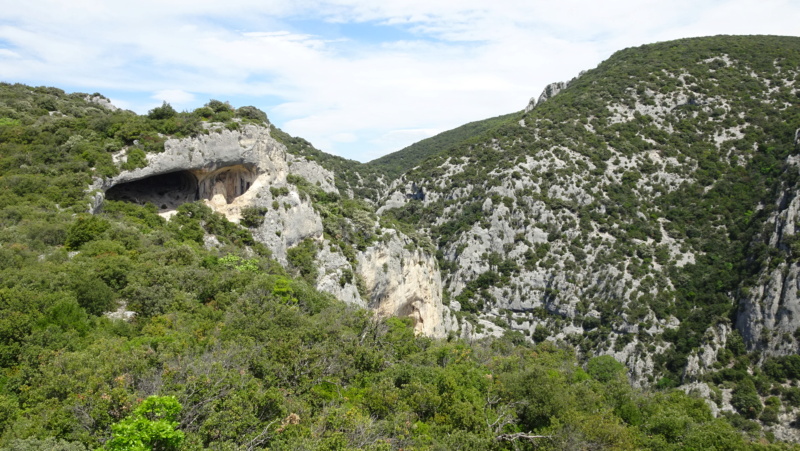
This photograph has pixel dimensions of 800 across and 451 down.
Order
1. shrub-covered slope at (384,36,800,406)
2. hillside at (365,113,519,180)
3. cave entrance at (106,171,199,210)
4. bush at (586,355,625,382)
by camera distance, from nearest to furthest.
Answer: cave entrance at (106,171,199,210), bush at (586,355,625,382), shrub-covered slope at (384,36,800,406), hillside at (365,113,519,180)

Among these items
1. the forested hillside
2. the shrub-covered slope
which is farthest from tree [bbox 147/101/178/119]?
the shrub-covered slope

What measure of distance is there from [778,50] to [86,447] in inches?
3906

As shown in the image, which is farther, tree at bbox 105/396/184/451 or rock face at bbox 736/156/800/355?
rock face at bbox 736/156/800/355

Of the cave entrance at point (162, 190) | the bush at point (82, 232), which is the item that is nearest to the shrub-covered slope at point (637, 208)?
the cave entrance at point (162, 190)

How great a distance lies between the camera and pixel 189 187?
3027cm

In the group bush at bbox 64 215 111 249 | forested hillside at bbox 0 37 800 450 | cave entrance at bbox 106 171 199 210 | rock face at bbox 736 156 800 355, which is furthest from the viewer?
rock face at bbox 736 156 800 355

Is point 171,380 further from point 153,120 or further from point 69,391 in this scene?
point 153,120

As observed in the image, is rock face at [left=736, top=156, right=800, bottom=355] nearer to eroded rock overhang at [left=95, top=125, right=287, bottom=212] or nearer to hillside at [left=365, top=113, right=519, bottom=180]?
eroded rock overhang at [left=95, top=125, right=287, bottom=212]

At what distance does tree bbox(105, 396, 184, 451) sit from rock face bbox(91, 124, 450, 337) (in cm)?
1913

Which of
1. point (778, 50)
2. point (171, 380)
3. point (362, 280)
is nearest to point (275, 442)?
point (171, 380)

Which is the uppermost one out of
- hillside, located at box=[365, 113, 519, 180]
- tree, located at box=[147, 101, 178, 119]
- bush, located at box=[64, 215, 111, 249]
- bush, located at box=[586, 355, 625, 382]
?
hillside, located at box=[365, 113, 519, 180]

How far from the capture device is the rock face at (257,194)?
27.9m

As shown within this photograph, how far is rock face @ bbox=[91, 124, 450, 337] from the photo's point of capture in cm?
2786

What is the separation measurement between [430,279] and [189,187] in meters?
20.7
